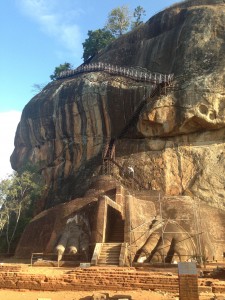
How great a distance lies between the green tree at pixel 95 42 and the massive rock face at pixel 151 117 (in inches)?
280

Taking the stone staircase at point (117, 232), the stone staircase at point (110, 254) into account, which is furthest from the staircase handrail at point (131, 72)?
the stone staircase at point (110, 254)

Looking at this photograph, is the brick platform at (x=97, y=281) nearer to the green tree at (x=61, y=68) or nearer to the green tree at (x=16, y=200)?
the green tree at (x=16, y=200)

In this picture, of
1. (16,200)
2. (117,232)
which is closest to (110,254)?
(117,232)

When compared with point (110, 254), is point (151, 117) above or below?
above

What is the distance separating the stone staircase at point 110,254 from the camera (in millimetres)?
14766

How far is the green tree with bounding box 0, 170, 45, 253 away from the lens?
28609 millimetres

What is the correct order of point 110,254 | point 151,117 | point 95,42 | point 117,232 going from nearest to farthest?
point 110,254
point 117,232
point 151,117
point 95,42

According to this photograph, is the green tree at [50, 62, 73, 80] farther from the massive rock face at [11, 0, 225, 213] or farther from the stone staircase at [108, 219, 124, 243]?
the stone staircase at [108, 219, 124, 243]

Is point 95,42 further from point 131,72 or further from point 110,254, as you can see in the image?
point 110,254

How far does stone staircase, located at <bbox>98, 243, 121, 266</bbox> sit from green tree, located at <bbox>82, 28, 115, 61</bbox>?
3495 centimetres

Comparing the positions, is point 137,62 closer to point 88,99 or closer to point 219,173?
point 88,99

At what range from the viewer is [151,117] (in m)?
27.3

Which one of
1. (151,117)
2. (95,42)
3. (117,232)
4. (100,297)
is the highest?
(95,42)

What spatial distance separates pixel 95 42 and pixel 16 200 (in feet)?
83.3
